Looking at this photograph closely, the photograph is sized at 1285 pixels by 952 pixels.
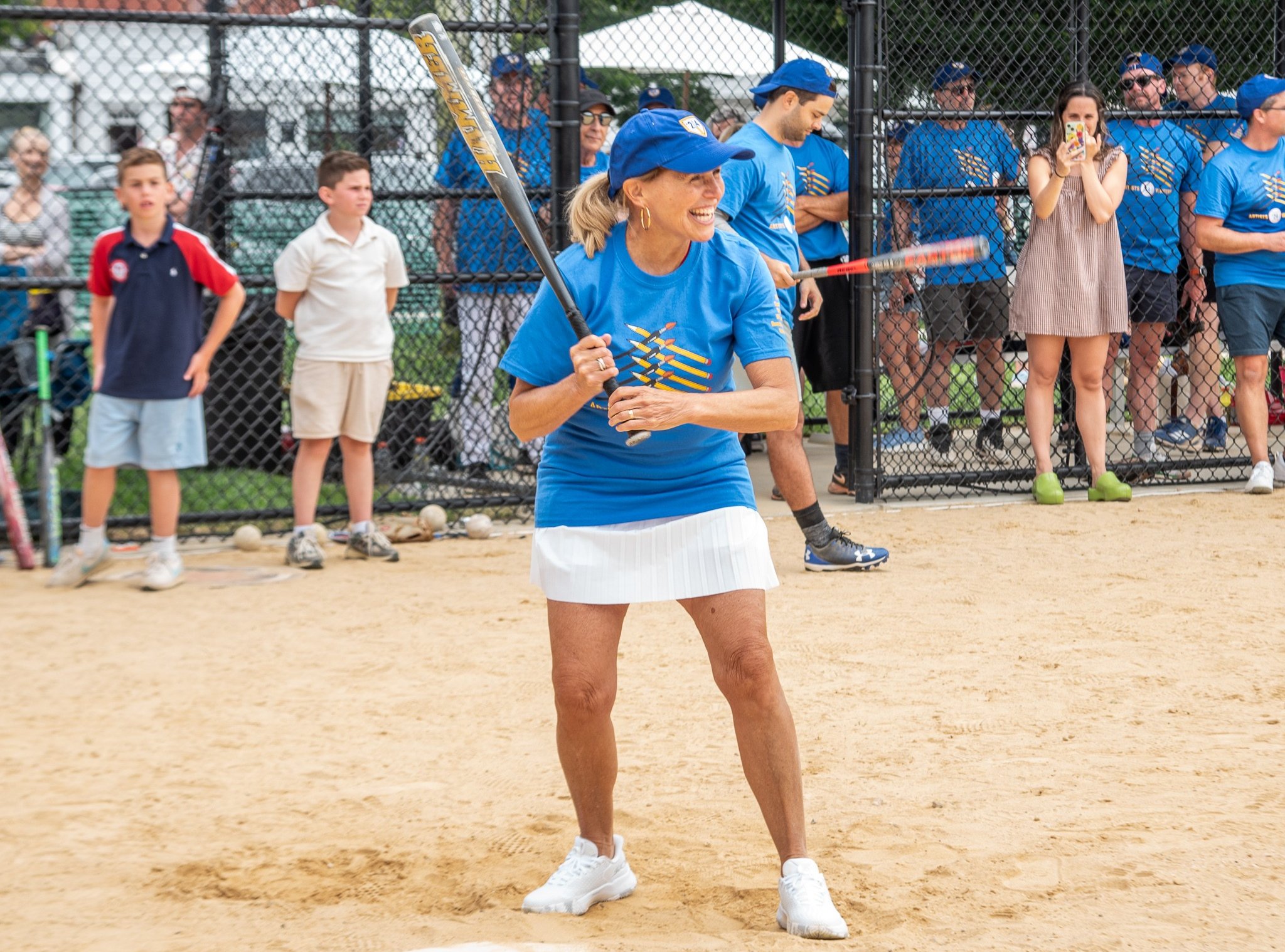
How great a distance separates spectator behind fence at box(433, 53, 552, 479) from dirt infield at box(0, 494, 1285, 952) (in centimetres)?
175

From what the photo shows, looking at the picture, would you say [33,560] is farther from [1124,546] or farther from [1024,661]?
[1124,546]

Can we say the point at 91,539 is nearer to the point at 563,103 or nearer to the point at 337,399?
the point at 337,399

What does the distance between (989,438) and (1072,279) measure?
1.46m

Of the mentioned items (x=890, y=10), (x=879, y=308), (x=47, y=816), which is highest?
(x=890, y=10)

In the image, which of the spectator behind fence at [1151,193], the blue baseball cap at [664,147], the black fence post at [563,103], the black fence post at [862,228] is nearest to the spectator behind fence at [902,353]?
the black fence post at [862,228]

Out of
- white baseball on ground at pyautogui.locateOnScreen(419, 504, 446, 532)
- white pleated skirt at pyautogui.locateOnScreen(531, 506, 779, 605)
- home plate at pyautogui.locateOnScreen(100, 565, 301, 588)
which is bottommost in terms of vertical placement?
home plate at pyautogui.locateOnScreen(100, 565, 301, 588)

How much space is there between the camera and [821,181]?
777cm

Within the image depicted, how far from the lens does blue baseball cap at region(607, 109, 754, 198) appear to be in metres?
2.83

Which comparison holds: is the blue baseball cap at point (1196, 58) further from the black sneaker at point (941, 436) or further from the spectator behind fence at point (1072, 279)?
the black sneaker at point (941, 436)

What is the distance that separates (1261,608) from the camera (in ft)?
17.7

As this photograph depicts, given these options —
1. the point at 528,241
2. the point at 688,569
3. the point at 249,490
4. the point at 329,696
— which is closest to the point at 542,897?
the point at 688,569

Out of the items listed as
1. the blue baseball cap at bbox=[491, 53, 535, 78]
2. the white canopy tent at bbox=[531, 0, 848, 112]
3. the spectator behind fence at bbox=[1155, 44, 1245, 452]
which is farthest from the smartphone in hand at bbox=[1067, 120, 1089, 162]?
the white canopy tent at bbox=[531, 0, 848, 112]

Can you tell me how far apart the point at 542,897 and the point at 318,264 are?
165 inches

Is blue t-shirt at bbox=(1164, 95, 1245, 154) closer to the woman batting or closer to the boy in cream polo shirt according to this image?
the boy in cream polo shirt
